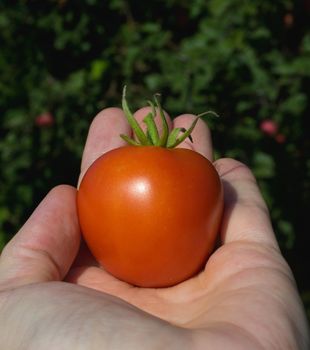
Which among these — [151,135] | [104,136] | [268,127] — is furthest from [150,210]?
[268,127]

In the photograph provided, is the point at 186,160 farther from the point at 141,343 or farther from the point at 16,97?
the point at 16,97

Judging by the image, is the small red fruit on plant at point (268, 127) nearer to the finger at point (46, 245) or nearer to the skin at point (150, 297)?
the skin at point (150, 297)

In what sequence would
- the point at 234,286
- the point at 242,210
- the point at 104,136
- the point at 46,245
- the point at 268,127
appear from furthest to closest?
the point at 268,127 < the point at 104,136 < the point at 242,210 < the point at 46,245 < the point at 234,286

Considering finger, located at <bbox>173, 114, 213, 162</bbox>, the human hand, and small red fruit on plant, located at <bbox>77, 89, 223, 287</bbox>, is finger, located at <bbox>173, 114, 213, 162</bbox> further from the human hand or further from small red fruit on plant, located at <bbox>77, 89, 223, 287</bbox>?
small red fruit on plant, located at <bbox>77, 89, 223, 287</bbox>

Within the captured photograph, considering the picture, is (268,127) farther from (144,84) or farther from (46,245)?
(46,245)

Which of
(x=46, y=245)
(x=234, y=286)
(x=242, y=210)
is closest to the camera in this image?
(x=234, y=286)

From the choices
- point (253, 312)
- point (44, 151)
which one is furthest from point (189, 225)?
point (44, 151)
